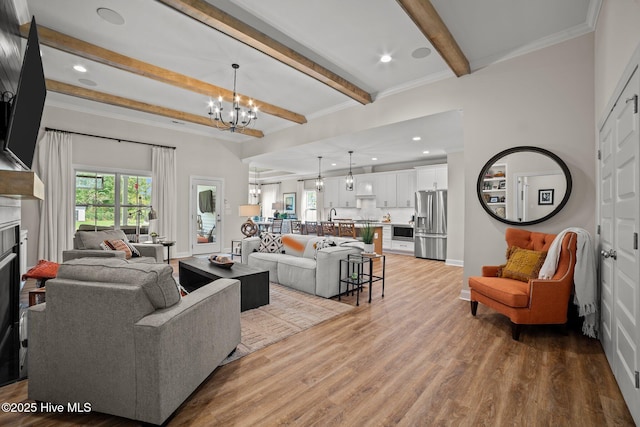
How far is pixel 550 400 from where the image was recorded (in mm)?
1849

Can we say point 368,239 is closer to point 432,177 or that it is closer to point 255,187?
point 432,177

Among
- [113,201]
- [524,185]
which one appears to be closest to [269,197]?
[113,201]

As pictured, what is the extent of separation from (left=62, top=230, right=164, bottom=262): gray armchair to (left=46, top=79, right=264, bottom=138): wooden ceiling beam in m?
2.24

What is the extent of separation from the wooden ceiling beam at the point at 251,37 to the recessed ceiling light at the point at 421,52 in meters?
1.02

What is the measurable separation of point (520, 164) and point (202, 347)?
3.70m

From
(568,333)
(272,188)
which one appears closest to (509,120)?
(568,333)

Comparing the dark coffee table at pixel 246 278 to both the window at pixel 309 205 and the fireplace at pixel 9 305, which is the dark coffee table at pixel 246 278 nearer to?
the fireplace at pixel 9 305

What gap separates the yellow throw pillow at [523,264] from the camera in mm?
2965

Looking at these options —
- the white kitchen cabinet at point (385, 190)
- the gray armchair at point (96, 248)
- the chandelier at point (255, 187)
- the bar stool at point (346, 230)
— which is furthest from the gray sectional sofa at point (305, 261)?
the chandelier at point (255, 187)

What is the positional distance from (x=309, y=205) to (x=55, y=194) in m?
7.64

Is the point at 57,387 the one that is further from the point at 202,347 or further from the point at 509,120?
the point at 509,120

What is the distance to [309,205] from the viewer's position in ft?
38.0

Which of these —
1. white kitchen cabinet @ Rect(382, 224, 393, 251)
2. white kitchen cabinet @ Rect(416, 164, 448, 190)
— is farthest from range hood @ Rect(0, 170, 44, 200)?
white kitchen cabinet @ Rect(382, 224, 393, 251)

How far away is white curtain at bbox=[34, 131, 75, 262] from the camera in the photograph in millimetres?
5133
